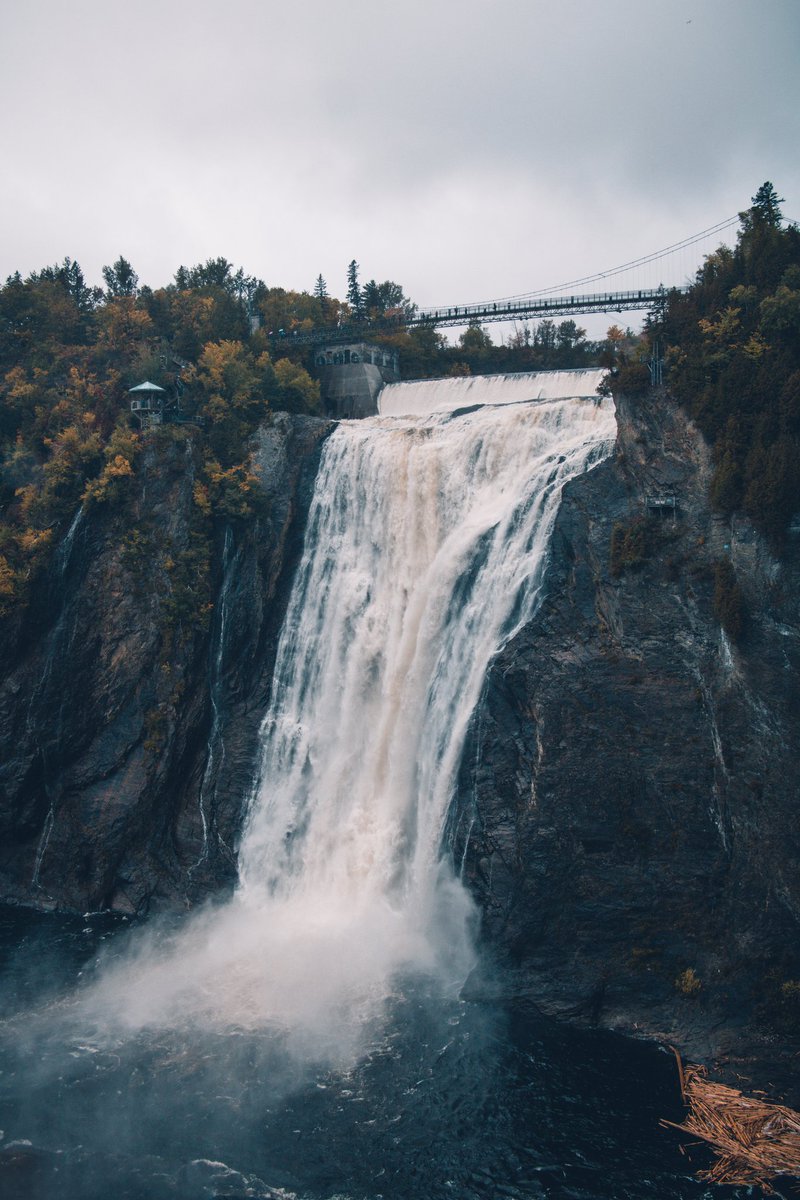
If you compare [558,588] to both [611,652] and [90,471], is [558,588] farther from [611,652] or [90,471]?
[90,471]

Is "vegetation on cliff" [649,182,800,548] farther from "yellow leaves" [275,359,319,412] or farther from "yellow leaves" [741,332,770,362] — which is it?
"yellow leaves" [275,359,319,412]

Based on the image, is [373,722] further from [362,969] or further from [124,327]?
[124,327]

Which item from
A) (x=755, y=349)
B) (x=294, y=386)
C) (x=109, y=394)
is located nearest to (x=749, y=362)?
(x=755, y=349)

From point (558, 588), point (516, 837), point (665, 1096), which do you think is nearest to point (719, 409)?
point (558, 588)

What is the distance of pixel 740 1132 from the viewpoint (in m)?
28.3

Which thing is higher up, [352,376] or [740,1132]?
[352,376]

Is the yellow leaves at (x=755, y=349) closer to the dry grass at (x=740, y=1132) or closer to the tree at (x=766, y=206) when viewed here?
the tree at (x=766, y=206)

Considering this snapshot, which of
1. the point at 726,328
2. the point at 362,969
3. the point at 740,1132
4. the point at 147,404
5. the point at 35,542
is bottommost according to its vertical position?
the point at 740,1132

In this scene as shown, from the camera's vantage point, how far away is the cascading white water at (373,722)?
36688 millimetres

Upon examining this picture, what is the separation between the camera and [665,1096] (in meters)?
30.2

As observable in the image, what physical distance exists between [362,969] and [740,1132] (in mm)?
14597

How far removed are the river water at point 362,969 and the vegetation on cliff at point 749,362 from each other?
5.30 metres

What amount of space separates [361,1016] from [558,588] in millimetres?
17923

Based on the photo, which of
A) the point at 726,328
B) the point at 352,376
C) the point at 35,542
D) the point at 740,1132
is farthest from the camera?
the point at 352,376
